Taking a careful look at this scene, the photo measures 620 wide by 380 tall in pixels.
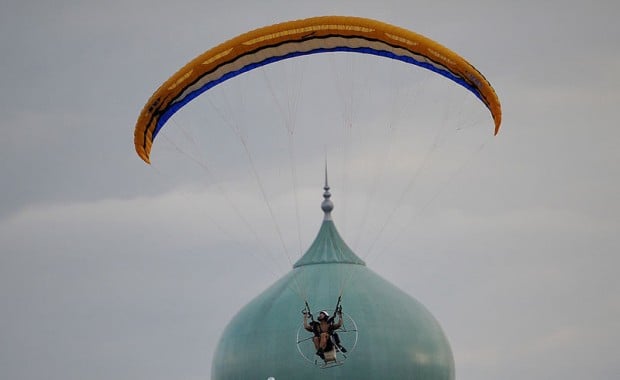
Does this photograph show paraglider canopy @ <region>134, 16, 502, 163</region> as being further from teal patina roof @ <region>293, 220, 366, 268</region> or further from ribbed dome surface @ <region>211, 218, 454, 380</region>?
teal patina roof @ <region>293, 220, 366, 268</region>

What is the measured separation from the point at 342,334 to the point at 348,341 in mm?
551

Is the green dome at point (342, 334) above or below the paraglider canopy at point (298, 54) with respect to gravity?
above

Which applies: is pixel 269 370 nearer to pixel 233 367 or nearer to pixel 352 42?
pixel 233 367

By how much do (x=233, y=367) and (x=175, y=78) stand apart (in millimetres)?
30234

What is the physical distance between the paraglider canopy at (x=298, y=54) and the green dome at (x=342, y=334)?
2596 cm

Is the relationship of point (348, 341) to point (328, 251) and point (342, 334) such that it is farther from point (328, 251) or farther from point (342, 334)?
point (328, 251)

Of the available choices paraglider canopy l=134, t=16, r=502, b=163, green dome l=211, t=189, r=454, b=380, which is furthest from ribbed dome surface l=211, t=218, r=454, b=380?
paraglider canopy l=134, t=16, r=502, b=163

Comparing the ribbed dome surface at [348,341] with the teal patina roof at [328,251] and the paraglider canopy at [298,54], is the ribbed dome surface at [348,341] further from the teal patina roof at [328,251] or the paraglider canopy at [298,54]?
the paraglider canopy at [298,54]

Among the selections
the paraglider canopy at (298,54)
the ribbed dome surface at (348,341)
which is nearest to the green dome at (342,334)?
the ribbed dome surface at (348,341)

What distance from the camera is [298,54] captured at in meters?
40.6

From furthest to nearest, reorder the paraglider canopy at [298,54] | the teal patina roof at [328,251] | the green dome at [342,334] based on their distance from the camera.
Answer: the teal patina roof at [328,251] → the green dome at [342,334] → the paraglider canopy at [298,54]

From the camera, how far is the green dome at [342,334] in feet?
220

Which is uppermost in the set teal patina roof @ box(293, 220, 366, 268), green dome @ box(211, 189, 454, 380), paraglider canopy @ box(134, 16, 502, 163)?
teal patina roof @ box(293, 220, 366, 268)

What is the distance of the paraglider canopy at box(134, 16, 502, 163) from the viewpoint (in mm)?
39719
